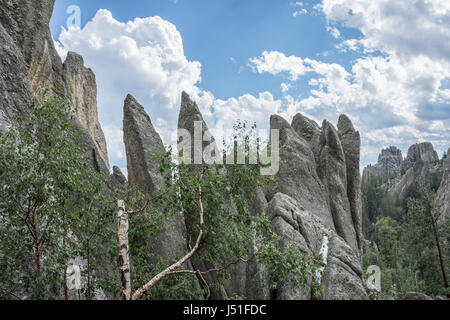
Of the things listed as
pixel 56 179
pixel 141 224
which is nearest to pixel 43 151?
pixel 56 179

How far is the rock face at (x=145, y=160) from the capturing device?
14539 mm

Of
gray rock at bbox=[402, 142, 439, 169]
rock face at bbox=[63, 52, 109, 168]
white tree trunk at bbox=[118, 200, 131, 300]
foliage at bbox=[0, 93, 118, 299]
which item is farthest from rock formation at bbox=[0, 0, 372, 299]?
gray rock at bbox=[402, 142, 439, 169]

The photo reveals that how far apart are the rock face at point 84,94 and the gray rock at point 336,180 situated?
810 inches

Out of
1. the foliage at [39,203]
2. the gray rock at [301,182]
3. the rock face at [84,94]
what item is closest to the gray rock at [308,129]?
the gray rock at [301,182]

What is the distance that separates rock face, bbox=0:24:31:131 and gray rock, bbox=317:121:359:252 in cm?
2037

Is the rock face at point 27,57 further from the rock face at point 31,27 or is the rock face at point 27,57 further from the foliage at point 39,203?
the foliage at point 39,203

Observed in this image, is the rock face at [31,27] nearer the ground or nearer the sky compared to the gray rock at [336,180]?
nearer the sky

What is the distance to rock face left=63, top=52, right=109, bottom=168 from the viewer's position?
31672 millimetres

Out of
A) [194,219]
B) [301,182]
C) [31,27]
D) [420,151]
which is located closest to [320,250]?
[301,182]

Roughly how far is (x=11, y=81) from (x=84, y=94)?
24.4 m

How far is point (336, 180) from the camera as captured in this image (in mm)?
24750

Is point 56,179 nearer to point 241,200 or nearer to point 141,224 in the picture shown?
point 141,224

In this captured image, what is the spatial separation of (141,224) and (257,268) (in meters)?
5.71

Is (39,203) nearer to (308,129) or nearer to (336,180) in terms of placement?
(336,180)
